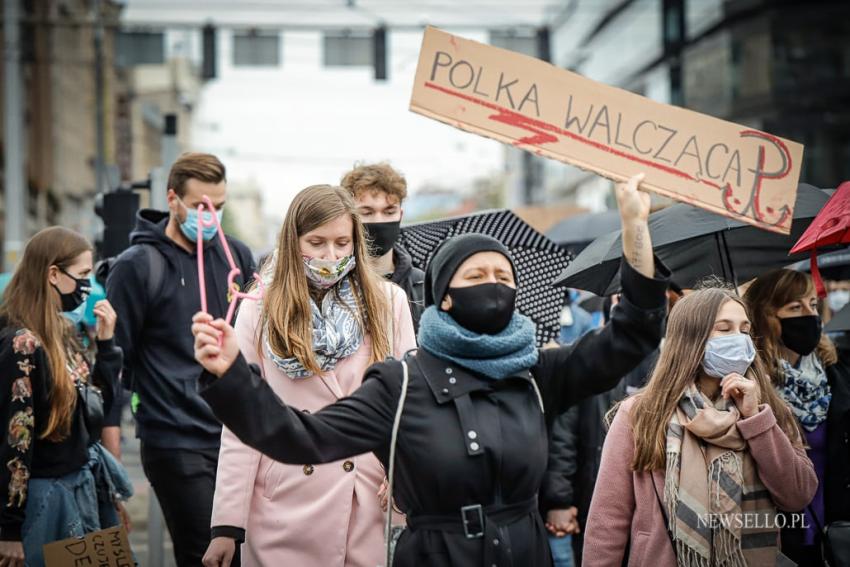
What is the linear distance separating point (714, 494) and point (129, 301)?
3028 mm

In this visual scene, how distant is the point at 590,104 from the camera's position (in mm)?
3908

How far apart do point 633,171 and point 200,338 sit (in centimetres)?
150

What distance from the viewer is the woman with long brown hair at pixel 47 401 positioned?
538 cm

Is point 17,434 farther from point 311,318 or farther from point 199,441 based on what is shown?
point 311,318

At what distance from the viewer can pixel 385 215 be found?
5.59m

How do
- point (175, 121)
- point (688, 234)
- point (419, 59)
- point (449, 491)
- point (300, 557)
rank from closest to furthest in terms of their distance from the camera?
1. point (449, 491)
2. point (419, 59)
3. point (300, 557)
4. point (688, 234)
5. point (175, 121)

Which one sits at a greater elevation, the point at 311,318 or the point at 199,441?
the point at 311,318

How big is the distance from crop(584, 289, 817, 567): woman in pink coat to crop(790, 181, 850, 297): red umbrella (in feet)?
2.46

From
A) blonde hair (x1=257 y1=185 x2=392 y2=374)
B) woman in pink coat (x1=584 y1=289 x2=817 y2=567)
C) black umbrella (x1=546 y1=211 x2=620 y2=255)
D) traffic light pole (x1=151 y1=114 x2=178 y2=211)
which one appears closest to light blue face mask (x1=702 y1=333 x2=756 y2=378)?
woman in pink coat (x1=584 y1=289 x2=817 y2=567)

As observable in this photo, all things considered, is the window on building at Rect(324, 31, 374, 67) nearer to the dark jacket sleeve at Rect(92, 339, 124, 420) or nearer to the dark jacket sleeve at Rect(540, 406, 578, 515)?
the dark jacket sleeve at Rect(540, 406, 578, 515)

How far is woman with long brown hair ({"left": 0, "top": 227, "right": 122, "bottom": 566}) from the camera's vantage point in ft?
17.7

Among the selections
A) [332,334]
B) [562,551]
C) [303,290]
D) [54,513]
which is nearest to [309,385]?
[332,334]

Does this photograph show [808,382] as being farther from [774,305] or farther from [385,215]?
[385,215]

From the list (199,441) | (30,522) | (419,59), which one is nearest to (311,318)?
(419,59)
